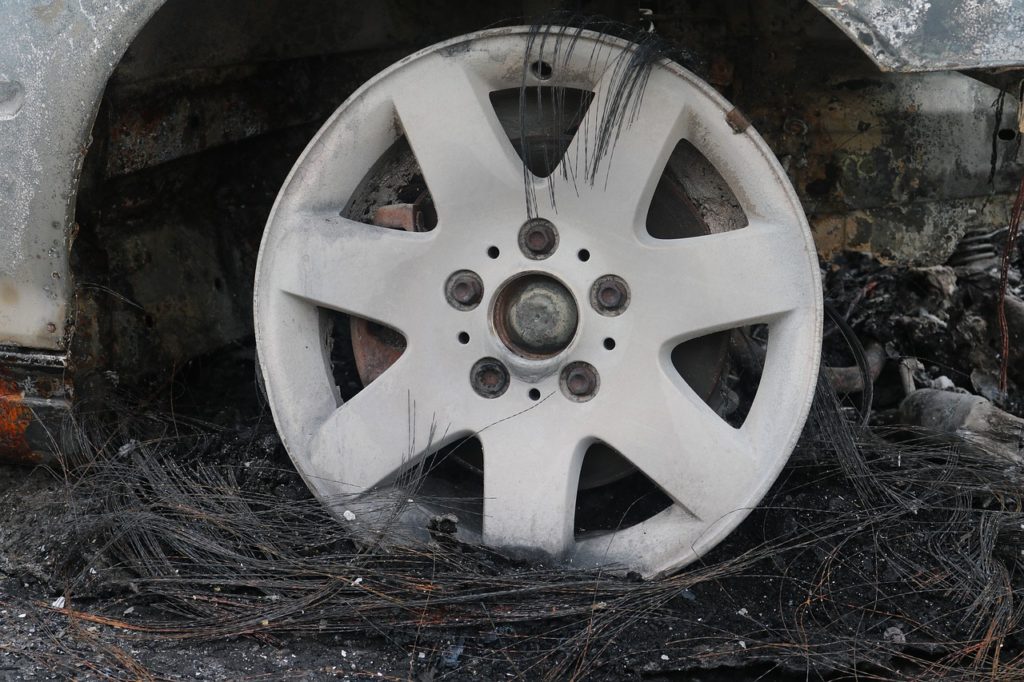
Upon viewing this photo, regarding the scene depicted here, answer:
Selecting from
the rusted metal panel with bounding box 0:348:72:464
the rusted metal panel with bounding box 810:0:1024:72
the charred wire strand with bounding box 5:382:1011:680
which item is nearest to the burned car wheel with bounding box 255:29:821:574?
the charred wire strand with bounding box 5:382:1011:680

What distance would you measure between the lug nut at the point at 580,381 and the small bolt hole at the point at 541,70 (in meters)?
0.58

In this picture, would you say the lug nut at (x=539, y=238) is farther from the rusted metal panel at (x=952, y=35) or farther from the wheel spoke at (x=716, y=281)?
the rusted metal panel at (x=952, y=35)

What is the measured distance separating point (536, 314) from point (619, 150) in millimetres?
366

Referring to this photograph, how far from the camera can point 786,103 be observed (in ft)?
9.51

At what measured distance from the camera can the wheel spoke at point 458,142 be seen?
89.0 inches

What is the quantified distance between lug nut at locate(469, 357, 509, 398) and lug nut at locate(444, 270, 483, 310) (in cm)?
12

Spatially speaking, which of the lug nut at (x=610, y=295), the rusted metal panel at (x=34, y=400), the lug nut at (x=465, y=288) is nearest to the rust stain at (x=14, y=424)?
the rusted metal panel at (x=34, y=400)

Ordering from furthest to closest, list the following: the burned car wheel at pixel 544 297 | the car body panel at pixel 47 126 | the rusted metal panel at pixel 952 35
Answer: the car body panel at pixel 47 126
the burned car wheel at pixel 544 297
the rusted metal panel at pixel 952 35

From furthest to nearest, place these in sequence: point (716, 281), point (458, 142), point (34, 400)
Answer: point (34, 400)
point (458, 142)
point (716, 281)

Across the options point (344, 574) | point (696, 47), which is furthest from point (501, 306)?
point (696, 47)

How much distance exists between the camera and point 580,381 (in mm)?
2270

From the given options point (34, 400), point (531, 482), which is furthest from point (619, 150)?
point (34, 400)

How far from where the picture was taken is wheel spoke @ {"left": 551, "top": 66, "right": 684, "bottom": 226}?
7.14 ft

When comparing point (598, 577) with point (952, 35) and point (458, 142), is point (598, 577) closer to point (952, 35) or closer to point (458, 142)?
point (458, 142)
